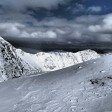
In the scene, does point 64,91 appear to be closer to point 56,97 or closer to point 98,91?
point 56,97

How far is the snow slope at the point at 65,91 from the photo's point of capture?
548 inches

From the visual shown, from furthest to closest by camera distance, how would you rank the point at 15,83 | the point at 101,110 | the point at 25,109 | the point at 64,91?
the point at 15,83
the point at 64,91
the point at 25,109
the point at 101,110

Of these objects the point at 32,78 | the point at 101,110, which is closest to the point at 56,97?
the point at 101,110

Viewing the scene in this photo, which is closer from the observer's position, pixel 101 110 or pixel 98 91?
pixel 101 110

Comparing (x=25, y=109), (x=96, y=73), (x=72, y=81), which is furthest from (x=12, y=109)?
(x=96, y=73)

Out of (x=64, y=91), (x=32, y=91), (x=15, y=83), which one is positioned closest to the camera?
(x=64, y=91)

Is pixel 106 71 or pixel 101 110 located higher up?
pixel 106 71

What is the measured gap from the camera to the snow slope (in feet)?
45.7

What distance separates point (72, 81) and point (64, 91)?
5.77ft

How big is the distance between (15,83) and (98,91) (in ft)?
24.7

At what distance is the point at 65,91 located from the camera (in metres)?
16.2

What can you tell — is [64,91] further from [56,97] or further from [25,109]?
[25,109]

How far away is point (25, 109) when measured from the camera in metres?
14.7

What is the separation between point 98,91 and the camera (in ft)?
49.4
